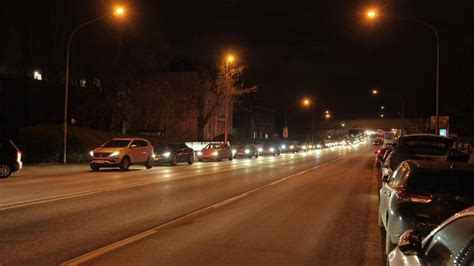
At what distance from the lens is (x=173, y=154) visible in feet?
115

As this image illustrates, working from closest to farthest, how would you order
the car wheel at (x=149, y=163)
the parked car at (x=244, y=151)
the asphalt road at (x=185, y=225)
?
the asphalt road at (x=185, y=225), the car wheel at (x=149, y=163), the parked car at (x=244, y=151)

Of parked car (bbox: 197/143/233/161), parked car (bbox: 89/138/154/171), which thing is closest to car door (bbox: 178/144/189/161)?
parked car (bbox: 197/143/233/161)

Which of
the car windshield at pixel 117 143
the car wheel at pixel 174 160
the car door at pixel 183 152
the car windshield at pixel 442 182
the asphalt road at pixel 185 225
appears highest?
the car windshield at pixel 117 143

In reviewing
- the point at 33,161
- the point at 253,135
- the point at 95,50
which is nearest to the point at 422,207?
the point at 33,161

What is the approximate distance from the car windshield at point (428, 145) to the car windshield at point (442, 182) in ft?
31.1

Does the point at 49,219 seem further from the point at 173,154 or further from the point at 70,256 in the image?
the point at 173,154

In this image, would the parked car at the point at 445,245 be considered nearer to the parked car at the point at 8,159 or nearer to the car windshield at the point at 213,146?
the parked car at the point at 8,159

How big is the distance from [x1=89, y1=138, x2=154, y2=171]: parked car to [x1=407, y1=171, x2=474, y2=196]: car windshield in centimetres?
2085

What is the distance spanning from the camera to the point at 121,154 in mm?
27531

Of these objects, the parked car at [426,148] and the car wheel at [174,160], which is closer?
the parked car at [426,148]

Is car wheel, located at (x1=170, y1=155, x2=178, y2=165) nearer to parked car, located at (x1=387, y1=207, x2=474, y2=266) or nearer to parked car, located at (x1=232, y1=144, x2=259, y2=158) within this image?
parked car, located at (x1=232, y1=144, x2=259, y2=158)

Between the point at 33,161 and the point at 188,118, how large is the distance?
3454cm

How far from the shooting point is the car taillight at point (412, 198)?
25.9ft

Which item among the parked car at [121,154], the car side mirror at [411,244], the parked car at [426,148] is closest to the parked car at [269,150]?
the parked car at [121,154]
